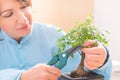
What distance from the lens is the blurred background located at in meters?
1.61

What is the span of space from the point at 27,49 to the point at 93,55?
387 mm

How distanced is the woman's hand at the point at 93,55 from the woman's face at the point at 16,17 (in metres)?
0.29

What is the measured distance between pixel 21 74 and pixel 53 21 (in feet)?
2.53

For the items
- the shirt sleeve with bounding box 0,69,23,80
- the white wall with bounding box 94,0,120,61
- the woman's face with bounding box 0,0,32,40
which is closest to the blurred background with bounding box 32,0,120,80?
the white wall with bounding box 94,0,120,61

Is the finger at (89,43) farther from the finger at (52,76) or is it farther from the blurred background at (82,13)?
the blurred background at (82,13)

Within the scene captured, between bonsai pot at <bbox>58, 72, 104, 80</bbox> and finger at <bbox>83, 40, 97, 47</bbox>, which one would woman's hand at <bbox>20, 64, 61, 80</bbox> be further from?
finger at <bbox>83, 40, 97, 47</bbox>

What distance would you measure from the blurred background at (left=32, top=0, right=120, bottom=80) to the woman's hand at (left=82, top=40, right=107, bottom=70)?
2.44 ft

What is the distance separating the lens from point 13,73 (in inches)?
37.4

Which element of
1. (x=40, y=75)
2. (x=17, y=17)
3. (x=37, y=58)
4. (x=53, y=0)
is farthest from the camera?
(x=53, y=0)

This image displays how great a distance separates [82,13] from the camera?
5.36ft

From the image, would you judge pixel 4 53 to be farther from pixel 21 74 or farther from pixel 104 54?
pixel 104 54

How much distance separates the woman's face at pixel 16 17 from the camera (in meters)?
1.03

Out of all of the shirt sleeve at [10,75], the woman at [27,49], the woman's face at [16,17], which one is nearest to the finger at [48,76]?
the woman at [27,49]

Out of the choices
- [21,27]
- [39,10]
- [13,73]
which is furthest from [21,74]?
[39,10]
